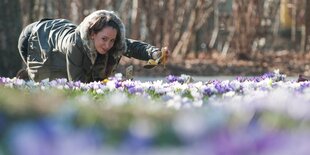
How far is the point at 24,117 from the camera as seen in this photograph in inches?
71.6

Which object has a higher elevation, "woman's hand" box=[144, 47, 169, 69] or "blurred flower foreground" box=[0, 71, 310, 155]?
"blurred flower foreground" box=[0, 71, 310, 155]

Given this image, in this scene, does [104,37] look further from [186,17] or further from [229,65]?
[186,17]

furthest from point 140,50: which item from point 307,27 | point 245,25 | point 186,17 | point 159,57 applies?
point 307,27

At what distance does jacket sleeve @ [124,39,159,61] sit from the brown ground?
6.11 metres

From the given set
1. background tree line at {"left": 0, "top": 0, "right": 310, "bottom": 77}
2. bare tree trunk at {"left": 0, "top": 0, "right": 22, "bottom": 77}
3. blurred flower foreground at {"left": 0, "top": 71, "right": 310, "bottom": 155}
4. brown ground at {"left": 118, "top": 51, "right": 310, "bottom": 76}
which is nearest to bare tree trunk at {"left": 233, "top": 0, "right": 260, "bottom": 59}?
background tree line at {"left": 0, "top": 0, "right": 310, "bottom": 77}

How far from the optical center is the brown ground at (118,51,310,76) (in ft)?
44.0

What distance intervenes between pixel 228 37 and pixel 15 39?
724 centimetres

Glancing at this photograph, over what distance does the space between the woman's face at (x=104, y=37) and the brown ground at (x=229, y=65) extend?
21.5ft

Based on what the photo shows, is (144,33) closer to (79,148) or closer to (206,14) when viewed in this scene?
(206,14)

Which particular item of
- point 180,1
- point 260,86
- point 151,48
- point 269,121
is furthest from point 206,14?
point 269,121

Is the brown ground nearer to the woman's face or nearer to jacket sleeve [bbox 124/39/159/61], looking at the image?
jacket sleeve [bbox 124/39/159/61]

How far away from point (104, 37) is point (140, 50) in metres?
0.44

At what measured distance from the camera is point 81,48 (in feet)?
19.7

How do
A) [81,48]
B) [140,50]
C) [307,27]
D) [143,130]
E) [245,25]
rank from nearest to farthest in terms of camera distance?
[143,130]
[81,48]
[140,50]
[245,25]
[307,27]
